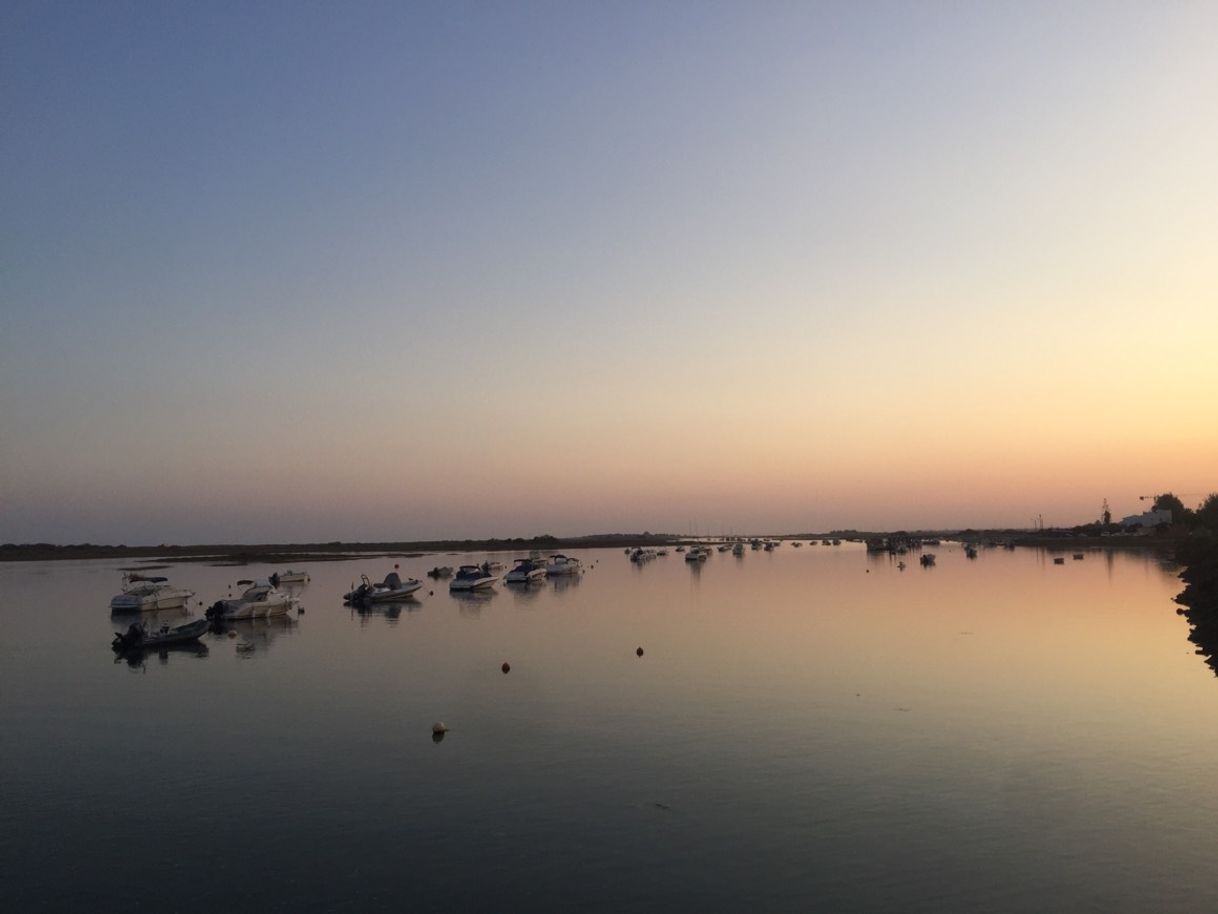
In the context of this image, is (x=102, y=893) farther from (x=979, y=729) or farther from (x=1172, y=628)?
(x=1172, y=628)

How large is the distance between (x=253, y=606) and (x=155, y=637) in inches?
499

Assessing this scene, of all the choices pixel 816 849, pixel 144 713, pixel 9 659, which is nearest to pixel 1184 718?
pixel 816 849

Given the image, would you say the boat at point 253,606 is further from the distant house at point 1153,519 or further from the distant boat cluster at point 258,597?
the distant house at point 1153,519

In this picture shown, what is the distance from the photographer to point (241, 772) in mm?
21219

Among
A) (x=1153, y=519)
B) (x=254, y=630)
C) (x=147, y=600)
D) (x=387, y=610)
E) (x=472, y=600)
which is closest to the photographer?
(x=254, y=630)

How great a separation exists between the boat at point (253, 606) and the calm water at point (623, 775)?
12.0 metres

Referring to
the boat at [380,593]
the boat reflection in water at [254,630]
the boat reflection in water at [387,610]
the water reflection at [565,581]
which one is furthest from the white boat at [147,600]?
the water reflection at [565,581]

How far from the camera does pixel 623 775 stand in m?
20.2

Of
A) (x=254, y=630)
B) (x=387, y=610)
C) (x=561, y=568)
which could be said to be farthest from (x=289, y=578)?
(x=254, y=630)

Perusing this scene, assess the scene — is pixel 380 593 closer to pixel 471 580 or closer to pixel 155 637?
pixel 471 580

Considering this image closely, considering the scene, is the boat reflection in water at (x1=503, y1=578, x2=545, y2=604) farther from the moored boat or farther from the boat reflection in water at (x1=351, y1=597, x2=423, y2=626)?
the moored boat

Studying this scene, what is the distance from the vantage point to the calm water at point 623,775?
14203 millimetres

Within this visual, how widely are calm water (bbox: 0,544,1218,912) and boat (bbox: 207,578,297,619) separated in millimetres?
12012

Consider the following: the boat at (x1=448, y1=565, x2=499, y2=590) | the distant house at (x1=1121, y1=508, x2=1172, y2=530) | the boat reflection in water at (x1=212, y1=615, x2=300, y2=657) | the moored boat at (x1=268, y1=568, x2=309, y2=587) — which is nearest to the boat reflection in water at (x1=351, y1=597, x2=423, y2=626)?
the boat reflection in water at (x1=212, y1=615, x2=300, y2=657)
